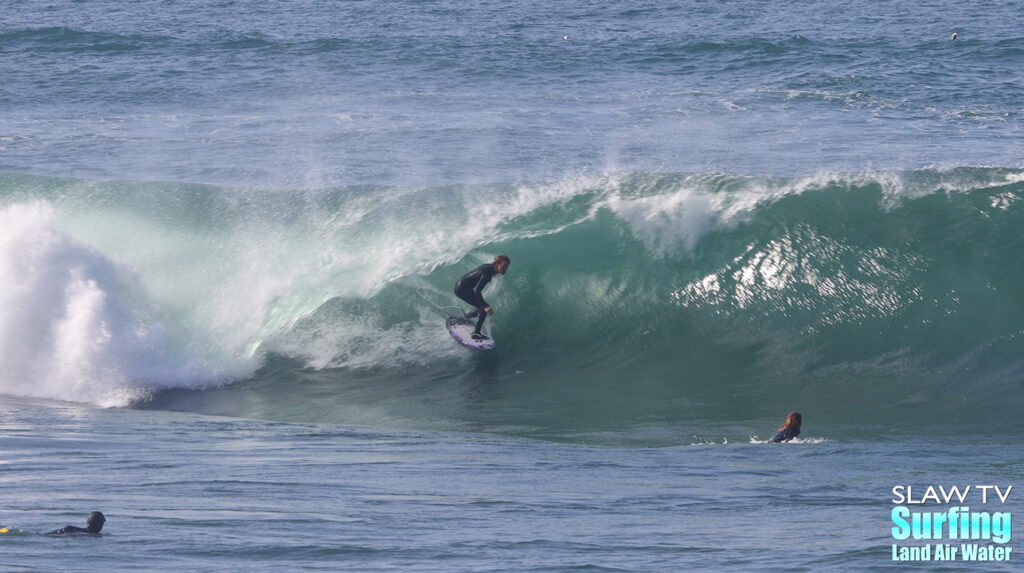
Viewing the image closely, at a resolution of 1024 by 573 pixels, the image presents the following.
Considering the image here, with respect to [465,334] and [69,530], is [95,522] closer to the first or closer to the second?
[69,530]

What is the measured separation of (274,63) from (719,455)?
23.8m

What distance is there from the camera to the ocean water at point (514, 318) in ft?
26.1

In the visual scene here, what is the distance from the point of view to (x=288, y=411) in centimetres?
1277

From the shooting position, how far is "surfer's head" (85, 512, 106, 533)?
7.07 metres

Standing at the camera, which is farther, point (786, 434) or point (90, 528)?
point (786, 434)

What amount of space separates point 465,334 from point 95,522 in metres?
7.08

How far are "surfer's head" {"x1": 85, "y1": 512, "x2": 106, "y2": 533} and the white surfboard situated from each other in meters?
6.89

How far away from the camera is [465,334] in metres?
13.8

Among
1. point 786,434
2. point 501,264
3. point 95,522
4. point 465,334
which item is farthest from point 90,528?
point 465,334

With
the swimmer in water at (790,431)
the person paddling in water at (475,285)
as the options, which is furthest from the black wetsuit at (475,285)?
the swimmer in water at (790,431)

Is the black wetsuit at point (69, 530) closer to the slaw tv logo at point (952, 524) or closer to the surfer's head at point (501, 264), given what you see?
the slaw tv logo at point (952, 524)

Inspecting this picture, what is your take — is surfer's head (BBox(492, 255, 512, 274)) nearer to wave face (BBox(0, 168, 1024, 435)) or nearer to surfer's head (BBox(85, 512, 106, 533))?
wave face (BBox(0, 168, 1024, 435))

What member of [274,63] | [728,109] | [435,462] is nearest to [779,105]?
[728,109]

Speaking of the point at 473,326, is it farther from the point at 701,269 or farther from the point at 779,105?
the point at 779,105
